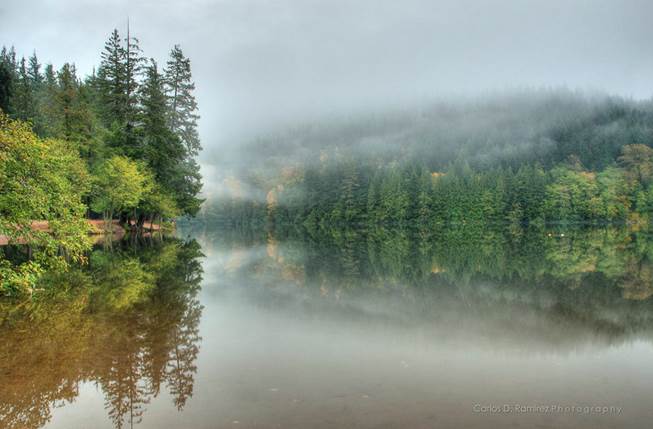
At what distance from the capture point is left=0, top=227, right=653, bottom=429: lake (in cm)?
623

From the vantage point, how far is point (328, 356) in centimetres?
882

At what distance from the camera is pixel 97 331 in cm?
1037

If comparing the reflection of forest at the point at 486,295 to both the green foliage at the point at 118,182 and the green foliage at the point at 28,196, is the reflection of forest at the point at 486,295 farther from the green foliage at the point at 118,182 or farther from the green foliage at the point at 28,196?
the green foliage at the point at 118,182

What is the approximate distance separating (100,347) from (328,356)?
15.1 ft

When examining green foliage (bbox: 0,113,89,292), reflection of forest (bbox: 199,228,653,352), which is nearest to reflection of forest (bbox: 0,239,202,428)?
green foliage (bbox: 0,113,89,292)

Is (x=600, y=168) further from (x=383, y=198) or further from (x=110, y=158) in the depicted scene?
(x=110, y=158)

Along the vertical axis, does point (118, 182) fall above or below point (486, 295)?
above

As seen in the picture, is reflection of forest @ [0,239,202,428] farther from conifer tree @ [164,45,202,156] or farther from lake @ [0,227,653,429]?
conifer tree @ [164,45,202,156]

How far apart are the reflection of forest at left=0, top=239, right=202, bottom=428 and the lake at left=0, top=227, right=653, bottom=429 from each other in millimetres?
37

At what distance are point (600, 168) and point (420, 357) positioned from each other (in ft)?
644

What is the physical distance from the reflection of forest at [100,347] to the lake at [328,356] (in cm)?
4

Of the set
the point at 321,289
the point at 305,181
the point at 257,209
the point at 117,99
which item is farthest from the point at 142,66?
the point at 257,209

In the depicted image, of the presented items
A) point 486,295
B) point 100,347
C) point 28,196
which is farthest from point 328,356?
point 28,196

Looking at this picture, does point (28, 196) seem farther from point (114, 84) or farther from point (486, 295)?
point (114, 84)
